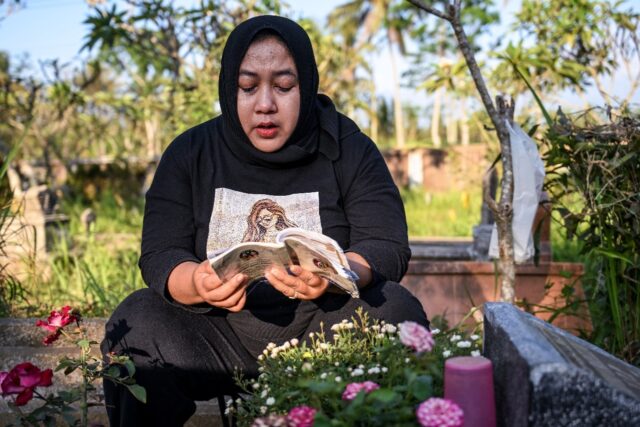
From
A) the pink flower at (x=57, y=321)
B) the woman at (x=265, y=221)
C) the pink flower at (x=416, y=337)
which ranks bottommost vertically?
the pink flower at (x=57, y=321)

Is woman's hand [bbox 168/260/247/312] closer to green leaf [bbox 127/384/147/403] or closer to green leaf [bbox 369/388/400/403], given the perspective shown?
green leaf [bbox 127/384/147/403]

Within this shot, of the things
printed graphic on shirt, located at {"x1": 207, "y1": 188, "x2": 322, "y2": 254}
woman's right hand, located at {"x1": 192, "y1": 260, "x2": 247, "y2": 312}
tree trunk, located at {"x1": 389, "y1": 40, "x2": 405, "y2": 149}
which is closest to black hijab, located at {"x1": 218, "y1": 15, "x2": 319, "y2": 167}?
printed graphic on shirt, located at {"x1": 207, "y1": 188, "x2": 322, "y2": 254}

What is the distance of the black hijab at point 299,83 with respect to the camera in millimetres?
2312

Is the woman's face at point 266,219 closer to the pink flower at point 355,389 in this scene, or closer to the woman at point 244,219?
the woman at point 244,219

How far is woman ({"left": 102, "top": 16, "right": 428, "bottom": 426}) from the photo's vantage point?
6.89 feet

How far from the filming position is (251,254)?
1794 millimetres

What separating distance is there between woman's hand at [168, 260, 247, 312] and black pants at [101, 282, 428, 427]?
94 mm

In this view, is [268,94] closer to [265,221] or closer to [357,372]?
[265,221]

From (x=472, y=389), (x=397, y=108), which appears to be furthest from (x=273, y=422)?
(x=397, y=108)

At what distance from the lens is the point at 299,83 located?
2.36m

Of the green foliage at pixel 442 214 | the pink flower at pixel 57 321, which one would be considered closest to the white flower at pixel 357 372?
the pink flower at pixel 57 321

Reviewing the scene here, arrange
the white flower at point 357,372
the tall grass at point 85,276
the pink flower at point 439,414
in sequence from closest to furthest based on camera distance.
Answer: the pink flower at point 439,414
the white flower at point 357,372
the tall grass at point 85,276

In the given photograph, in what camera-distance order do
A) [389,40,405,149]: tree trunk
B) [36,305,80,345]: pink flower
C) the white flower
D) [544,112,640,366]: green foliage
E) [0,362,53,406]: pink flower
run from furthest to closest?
1. [389,40,405,149]: tree trunk
2. [544,112,640,366]: green foliage
3. [36,305,80,345]: pink flower
4. [0,362,53,406]: pink flower
5. the white flower

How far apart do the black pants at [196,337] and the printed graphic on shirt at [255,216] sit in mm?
168
